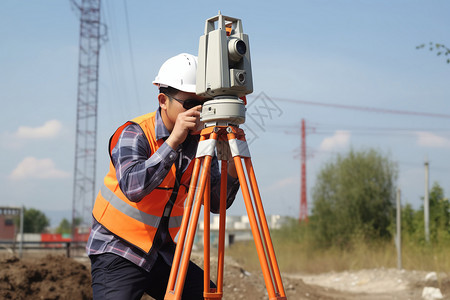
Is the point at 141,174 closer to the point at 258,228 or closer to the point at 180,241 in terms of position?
the point at 180,241

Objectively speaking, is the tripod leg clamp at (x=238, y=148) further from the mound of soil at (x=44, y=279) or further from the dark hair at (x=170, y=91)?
the mound of soil at (x=44, y=279)

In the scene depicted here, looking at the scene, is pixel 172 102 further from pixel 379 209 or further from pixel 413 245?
pixel 379 209

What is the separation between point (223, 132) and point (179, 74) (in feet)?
1.22

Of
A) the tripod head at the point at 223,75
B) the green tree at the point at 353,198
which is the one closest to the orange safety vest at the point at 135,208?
the tripod head at the point at 223,75

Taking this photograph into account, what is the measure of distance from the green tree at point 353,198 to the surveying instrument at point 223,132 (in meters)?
19.8

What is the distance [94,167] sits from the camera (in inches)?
1209

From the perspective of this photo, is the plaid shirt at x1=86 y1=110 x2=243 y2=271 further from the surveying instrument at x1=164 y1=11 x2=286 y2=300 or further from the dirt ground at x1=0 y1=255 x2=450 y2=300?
the dirt ground at x1=0 y1=255 x2=450 y2=300

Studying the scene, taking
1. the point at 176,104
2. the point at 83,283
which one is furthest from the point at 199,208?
the point at 83,283

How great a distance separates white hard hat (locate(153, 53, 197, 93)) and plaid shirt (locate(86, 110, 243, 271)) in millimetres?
171

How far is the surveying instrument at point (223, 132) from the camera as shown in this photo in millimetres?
2260

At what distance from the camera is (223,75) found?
2285mm

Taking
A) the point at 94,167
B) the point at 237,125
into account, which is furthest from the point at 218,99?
the point at 94,167

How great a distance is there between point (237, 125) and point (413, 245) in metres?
17.2

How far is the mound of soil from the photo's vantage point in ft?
20.8
